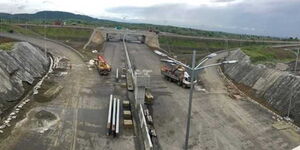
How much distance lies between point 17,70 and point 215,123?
24791mm

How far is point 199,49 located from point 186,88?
50764 mm

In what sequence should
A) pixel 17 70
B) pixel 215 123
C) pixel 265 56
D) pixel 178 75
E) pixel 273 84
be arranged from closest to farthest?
1. pixel 215 123
2. pixel 17 70
3. pixel 273 84
4. pixel 178 75
5. pixel 265 56

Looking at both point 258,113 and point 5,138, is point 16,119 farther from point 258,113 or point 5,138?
point 258,113

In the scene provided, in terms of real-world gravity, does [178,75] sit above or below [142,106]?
above

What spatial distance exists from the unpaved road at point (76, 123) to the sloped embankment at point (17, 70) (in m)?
3.21

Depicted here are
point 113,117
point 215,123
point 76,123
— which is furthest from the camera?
point 215,123

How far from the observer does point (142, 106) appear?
3416 centimetres

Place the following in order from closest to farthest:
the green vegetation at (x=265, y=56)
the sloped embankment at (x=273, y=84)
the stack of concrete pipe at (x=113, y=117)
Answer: the stack of concrete pipe at (x=113, y=117) < the sloped embankment at (x=273, y=84) < the green vegetation at (x=265, y=56)

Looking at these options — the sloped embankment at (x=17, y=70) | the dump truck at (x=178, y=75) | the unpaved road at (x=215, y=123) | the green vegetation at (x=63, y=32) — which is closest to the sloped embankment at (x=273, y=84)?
the unpaved road at (x=215, y=123)

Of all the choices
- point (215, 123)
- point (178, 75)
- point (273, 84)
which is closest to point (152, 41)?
point (178, 75)

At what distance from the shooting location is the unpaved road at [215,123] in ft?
95.6

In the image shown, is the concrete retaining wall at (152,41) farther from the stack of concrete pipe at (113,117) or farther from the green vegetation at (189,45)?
the stack of concrete pipe at (113,117)

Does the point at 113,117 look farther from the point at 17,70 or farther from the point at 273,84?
the point at 273,84

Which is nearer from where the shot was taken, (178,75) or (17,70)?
(17,70)
